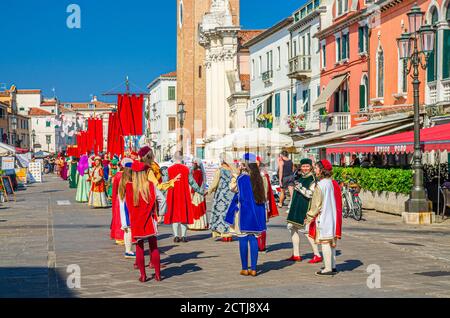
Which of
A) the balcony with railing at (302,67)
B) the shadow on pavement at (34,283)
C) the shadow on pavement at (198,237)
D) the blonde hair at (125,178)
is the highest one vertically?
the balcony with railing at (302,67)

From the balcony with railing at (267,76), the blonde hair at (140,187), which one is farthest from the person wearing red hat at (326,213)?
the balcony with railing at (267,76)

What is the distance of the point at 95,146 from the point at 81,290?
87.0ft

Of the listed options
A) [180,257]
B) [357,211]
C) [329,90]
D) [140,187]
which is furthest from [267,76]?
[140,187]

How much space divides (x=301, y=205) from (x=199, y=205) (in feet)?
17.7

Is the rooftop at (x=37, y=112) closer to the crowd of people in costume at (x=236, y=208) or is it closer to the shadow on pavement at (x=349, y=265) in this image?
the crowd of people in costume at (x=236, y=208)

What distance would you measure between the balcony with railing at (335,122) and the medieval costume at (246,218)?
25.4 metres

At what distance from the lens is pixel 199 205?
17.9 metres

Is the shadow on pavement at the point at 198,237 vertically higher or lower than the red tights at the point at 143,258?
lower

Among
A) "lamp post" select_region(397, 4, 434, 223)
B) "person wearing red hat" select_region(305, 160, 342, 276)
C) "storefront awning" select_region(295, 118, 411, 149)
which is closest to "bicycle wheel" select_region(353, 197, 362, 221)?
"lamp post" select_region(397, 4, 434, 223)

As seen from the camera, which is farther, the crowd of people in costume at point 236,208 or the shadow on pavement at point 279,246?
the shadow on pavement at point 279,246

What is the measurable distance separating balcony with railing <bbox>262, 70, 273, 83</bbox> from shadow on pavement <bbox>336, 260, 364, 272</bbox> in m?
37.9

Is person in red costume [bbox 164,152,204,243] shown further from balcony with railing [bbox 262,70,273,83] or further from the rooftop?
the rooftop

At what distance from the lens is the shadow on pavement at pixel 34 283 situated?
9.76 metres

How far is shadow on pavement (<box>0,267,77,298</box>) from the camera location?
9.76m
